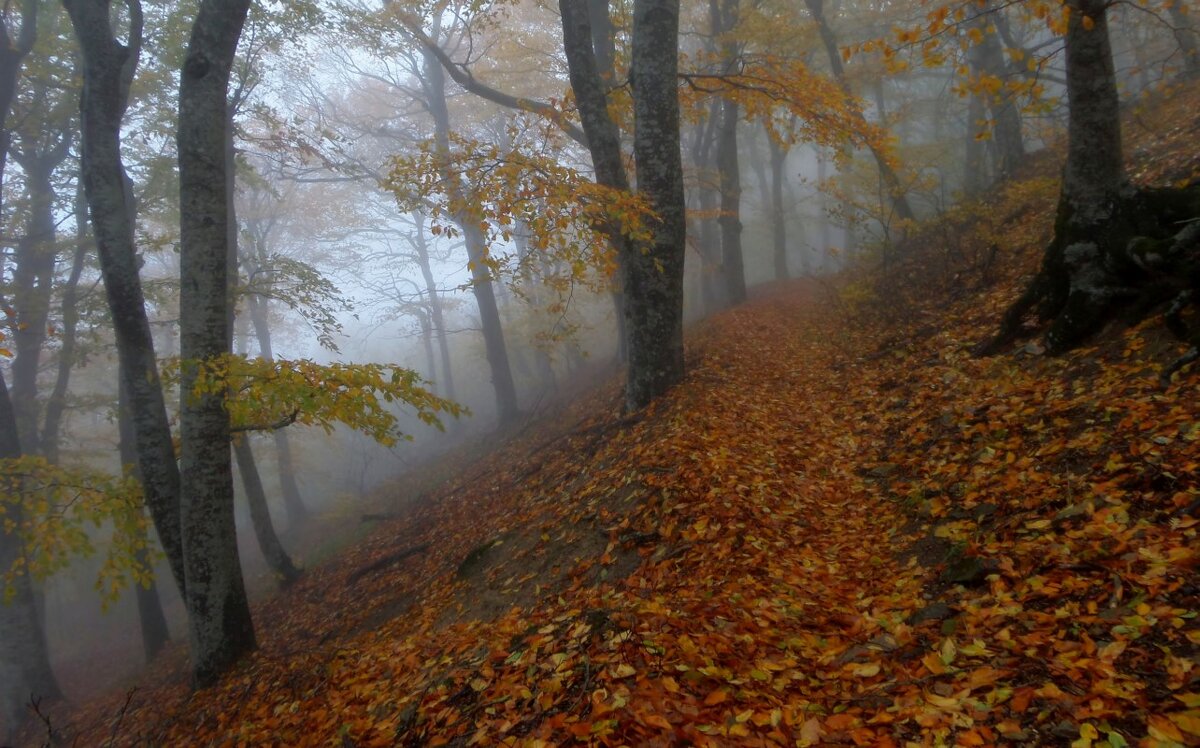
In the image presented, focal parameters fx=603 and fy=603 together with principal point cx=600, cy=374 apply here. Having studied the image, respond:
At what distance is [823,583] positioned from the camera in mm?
4094

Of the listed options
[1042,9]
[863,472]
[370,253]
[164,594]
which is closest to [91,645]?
[164,594]

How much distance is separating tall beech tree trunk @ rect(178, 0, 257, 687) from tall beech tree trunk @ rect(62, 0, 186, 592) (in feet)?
1.72

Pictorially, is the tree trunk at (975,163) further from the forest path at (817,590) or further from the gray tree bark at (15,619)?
the gray tree bark at (15,619)

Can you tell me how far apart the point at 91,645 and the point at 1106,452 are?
967 inches

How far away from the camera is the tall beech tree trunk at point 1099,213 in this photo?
505 cm

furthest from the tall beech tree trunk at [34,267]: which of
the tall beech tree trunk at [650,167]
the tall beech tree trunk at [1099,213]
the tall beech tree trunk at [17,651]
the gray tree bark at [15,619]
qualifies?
the tall beech tree trunk at [1099,213]

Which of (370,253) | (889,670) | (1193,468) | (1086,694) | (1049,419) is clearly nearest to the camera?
(1086,694)

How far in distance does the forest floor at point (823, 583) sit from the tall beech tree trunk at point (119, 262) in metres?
2.12

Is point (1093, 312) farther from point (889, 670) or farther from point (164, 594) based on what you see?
point (164, 594)

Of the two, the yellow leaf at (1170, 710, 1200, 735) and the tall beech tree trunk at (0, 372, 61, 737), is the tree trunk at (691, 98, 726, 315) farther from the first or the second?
the tall beech tree trunk at (0, 372, 61, 737)

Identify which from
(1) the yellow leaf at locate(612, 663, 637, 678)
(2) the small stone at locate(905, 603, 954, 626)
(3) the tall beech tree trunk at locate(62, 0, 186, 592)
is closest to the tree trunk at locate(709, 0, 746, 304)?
(3) the tall beech tree trunk at locate(62, 0, 186, 592)

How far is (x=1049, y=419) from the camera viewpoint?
4664 millimetres

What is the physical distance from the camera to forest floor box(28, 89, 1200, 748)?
8.71 feet

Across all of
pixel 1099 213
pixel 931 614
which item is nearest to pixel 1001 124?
pixel 1099 213
